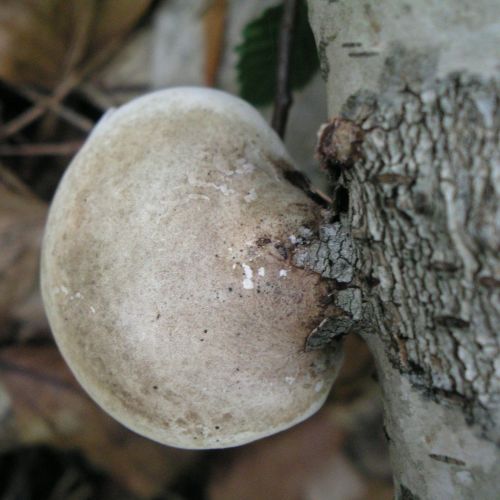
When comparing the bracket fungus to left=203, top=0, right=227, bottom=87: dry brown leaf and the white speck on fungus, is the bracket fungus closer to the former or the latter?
the white speck on fungus

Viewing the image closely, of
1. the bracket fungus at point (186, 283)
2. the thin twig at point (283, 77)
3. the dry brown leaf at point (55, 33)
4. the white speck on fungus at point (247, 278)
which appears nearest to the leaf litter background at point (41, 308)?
the dry brown leaf at point (55, 33)

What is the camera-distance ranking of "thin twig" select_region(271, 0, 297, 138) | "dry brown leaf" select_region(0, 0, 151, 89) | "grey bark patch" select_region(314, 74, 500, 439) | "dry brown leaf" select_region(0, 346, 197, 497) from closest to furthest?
"grey bark patch" select_region(314, 74, 500, 439), "thin twig" select_region(271, 0, 297, 138), "dry brown leaf" select_region(0, 0, 151, 89), "dry brown leaf" select_region(0, 346, 197, 497)

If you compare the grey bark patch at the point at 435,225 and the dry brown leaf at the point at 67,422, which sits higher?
the grey bark patch at the point at 435,225

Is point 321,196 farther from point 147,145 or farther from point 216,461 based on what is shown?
point 216,461

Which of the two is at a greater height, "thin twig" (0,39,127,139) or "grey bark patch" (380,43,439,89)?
"grey bark patch" (380,43,439,89)

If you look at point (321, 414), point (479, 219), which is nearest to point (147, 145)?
point (479, 219)

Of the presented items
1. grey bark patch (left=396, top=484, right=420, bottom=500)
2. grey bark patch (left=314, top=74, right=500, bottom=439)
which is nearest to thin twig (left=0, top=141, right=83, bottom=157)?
grey bark patch (left=314, top=74, right=500, bottom=439)

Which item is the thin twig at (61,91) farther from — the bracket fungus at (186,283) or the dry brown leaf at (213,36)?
the bracket fungus at (186,283)
